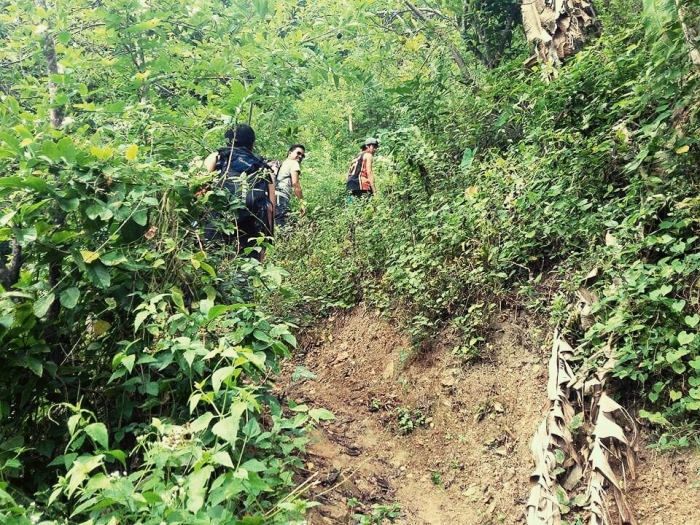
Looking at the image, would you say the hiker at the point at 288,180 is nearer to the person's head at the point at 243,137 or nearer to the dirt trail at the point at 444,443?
the person's head at the point at 243,137

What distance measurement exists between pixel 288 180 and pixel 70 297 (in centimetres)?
524

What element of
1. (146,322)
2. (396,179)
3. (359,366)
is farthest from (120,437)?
(396,179)

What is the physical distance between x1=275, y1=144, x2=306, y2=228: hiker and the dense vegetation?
91 centimetres

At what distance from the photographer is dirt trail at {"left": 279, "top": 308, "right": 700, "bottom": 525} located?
9.23ft

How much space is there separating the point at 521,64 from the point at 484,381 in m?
4.31

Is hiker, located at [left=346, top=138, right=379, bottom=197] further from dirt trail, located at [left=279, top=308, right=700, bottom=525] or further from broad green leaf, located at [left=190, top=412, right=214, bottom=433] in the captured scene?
broad green leaf, located at [left=190, top=412, right=214, bottom=433]

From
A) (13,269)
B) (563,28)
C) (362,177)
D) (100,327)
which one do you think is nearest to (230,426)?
(100,327)

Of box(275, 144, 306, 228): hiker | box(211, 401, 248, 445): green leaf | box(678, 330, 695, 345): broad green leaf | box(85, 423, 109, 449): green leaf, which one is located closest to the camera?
box(211, 401, 248, 445): green leaf

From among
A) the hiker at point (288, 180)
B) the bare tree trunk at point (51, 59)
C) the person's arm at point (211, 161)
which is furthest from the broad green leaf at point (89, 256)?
the hiker at point (288, 180)

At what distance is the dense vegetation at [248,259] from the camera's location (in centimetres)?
220

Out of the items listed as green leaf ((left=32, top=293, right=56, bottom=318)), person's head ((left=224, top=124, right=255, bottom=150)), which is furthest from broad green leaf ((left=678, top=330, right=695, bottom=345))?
person's head ((left=224, top=124, right=255, bottom=150))

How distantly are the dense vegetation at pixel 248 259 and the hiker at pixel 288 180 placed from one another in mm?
911

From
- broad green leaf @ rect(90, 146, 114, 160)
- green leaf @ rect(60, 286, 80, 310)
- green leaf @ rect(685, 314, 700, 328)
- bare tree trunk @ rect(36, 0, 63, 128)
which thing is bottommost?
green leaf @ rect(685, 314, 700, 328)

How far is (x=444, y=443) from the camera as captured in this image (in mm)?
3902
